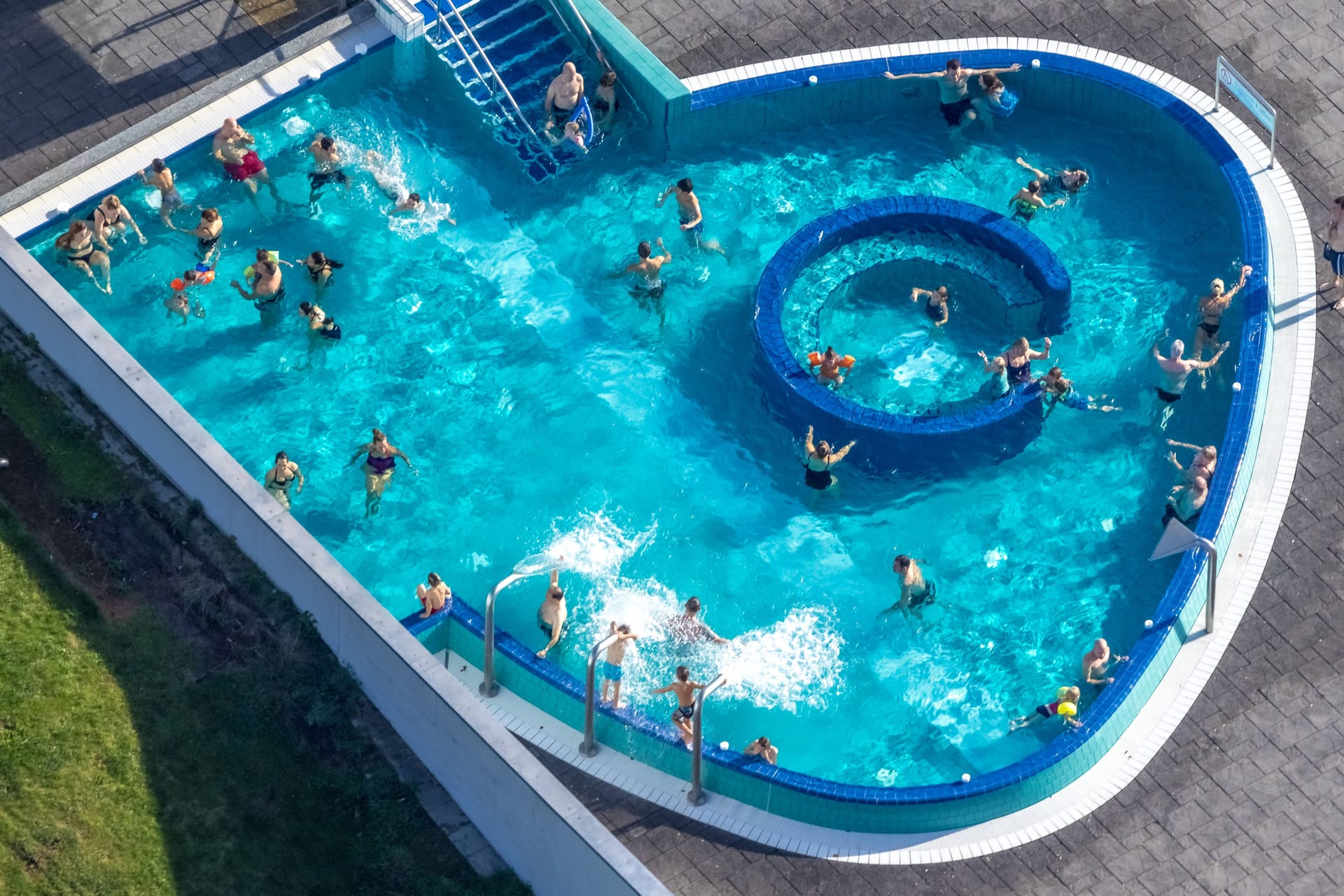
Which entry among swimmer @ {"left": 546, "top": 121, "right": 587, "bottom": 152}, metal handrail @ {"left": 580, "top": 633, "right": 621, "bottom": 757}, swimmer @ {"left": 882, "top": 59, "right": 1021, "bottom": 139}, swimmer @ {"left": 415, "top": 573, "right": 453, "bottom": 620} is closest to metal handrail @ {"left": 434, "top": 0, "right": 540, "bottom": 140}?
swimmer @ {"left": 546, "top": 121, "right": 587, "bottom": 152}

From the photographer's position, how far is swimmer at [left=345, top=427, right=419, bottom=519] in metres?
25.4

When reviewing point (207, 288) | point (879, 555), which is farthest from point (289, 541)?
point (879, 555)

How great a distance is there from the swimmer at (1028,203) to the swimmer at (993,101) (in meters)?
1.11

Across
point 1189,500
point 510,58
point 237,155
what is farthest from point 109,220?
point 1189,500

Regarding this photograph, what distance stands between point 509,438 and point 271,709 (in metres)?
4.77

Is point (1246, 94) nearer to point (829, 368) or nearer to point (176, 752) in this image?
point (829, 368)

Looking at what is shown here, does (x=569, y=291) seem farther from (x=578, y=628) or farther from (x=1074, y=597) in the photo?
(x=1074, y=597)

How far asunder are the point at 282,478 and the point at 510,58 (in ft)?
24.4

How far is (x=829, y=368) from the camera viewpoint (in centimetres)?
2636

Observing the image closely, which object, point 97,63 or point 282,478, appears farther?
point 97,63

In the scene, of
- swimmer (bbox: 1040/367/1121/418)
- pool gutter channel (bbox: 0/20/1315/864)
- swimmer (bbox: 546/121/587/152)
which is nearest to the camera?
pool gutter channel (bbox: 0/20/1315/864)

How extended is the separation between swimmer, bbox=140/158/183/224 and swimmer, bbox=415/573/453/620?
692 cm

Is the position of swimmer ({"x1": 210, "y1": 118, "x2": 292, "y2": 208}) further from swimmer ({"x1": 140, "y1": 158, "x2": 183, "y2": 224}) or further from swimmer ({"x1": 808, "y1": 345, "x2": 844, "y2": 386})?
swimmer ({"x1": 808, "y1": 345, "x2": 844, "y2": 386})

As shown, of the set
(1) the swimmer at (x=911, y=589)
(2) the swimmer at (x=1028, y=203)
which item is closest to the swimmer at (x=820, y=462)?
(1) the swimmer at (x=911, y=589)
